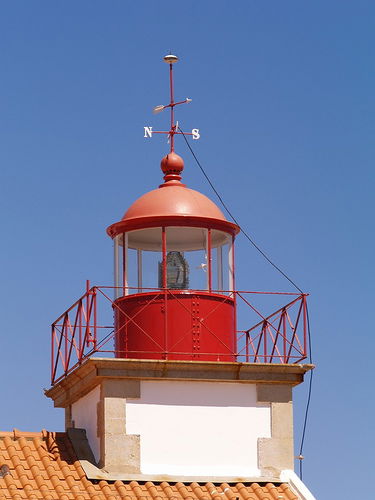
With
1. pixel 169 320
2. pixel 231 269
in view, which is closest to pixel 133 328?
pixel 169 320

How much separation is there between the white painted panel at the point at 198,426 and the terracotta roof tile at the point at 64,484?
11.7 inches

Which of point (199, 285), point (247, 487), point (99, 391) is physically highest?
point (199, 285)

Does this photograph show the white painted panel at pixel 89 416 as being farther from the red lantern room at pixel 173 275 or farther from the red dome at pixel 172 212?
the red dome at pixel 172 212

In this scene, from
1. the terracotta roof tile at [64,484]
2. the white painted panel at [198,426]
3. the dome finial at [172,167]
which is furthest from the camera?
the dome finial at [172,167]

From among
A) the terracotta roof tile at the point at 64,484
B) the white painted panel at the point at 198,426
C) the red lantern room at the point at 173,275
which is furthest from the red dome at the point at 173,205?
the terracotta roof tile at the point at 64,484

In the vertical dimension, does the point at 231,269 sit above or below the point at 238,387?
above

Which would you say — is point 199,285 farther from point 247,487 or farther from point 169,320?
point 247,487

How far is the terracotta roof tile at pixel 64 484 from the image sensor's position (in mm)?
17062

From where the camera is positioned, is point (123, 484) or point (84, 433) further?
point (84, 433)

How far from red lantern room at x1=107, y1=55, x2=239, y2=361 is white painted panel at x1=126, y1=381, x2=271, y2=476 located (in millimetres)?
490

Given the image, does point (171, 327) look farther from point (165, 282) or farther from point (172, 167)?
point (172, 167)

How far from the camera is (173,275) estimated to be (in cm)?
1898

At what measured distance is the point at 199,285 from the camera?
61.9ft

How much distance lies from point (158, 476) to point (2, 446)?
2010 mm
